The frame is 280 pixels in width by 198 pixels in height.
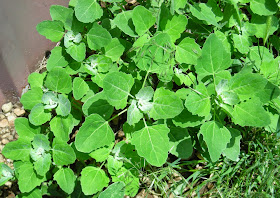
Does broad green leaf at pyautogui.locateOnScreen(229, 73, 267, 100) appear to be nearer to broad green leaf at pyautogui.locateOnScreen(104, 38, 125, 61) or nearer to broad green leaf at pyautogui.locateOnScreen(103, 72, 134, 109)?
broad green leaf at pyautogui.locateOnScreen(103, 72, 134, 109)

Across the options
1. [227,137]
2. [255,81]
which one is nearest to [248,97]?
[255,81]

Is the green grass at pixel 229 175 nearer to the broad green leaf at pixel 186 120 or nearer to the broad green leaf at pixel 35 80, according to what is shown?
the broad green leaf at pixel 186 120

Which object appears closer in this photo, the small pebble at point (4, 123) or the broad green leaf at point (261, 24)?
the broad green leaf at point (261, 24)

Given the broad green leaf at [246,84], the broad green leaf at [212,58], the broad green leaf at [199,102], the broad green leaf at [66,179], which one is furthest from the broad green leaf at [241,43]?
the broad green leaf at [66,179]

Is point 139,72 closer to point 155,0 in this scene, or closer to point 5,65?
point 155,0

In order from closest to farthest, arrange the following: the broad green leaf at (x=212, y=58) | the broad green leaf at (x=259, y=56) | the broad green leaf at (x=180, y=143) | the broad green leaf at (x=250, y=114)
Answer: the broad green leaf at (x=250, y=114) < the broad green leaf at (x=212, y=58) < the broad green leaf at (x=180, y=143) < the broad green leaf at (x=259, y=56)
